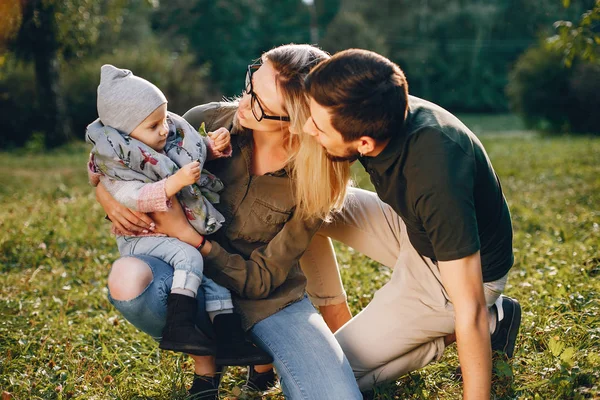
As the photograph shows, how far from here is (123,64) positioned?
1994 centimetres

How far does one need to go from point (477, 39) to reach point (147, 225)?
44337 mm

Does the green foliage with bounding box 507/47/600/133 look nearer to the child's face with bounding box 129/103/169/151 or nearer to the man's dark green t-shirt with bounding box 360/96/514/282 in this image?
the man's dark green t-shirt with bounding box 360/96/514/282

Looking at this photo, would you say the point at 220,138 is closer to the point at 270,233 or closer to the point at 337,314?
the point at 270,233

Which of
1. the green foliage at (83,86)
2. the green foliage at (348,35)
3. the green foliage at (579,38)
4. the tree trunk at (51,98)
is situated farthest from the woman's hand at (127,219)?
the green foliage at (348,35)

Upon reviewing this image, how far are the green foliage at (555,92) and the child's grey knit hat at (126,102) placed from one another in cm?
1854

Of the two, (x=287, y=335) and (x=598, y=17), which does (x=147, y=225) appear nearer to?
(x=287, y=335)

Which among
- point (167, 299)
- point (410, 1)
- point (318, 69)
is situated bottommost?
point (410, 1)

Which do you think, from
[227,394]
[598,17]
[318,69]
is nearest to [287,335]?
[227,394]

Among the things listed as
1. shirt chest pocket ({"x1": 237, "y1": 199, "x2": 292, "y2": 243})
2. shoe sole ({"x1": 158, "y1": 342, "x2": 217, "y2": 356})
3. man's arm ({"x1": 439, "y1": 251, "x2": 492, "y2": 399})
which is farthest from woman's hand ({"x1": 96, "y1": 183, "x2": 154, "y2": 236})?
man's arm ({"x1": 439, "y1": 251, "x2": 492, "y2": 399})

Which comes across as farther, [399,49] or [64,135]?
[399,49]

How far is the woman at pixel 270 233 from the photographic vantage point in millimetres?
2820

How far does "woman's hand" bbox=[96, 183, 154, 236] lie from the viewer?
2.95 m

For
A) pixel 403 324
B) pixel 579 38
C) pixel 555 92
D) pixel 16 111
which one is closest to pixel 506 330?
pixel 403 324

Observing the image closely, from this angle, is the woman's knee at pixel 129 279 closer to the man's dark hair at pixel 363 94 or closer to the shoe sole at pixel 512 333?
the man's dark hair at pixel 363 94
